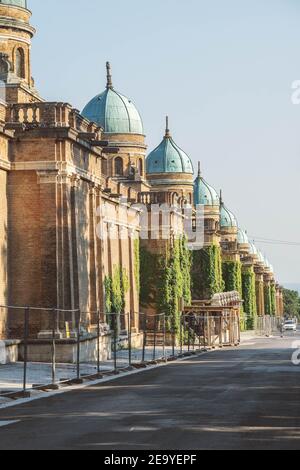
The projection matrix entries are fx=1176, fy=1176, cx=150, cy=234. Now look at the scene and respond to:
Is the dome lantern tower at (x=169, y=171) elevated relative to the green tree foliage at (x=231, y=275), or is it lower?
elevated

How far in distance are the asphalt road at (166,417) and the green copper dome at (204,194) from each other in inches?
4054

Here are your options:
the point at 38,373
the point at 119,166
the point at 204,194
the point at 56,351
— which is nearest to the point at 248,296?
the point at 204,194

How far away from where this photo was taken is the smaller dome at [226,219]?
147 m

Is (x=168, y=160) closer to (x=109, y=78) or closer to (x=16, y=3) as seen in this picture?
(x=109, y=78)

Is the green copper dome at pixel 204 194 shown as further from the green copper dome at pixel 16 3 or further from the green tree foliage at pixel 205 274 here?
the green copper dome at pixel 16 3

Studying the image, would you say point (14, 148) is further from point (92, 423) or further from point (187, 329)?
point (187, 329)

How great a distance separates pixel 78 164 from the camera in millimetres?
42094

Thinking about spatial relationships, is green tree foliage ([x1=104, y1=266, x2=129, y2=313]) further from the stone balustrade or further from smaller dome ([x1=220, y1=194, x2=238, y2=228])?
smaller dome ([x1=220, y1=194, x2=238, y2=228])

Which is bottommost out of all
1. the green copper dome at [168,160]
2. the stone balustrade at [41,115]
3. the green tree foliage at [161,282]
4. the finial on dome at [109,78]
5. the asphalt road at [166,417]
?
the asphalt road at [166,417]

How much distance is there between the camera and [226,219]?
147250 mm

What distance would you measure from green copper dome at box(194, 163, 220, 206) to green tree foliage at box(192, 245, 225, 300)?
33.6 metres

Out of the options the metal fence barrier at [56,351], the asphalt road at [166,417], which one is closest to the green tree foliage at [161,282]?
the metal fence barrier at [56,351]

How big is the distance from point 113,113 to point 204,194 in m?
44.2
